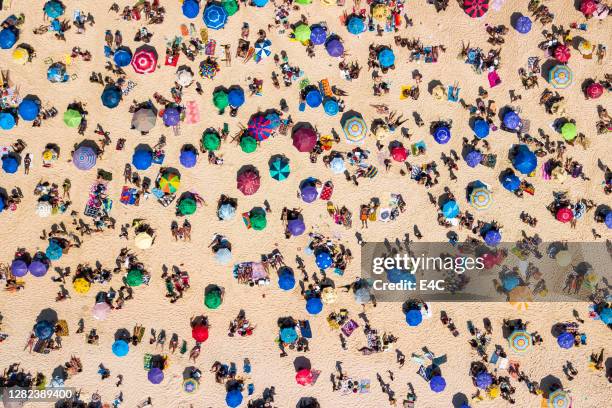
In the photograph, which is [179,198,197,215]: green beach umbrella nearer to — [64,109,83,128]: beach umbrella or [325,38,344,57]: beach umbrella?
[64,109,83,128]: beach umbrella

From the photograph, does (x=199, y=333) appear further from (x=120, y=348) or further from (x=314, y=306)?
(x=314, y=306)

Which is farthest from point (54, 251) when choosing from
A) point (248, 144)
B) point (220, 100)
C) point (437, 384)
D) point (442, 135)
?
point (437, 384)

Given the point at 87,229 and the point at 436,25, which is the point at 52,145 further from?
the point at 436,25

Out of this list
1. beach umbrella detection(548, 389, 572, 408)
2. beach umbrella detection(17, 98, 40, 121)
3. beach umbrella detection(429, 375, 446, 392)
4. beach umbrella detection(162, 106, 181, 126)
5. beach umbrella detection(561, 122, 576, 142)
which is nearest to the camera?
beach umbrella detection(17, 98, 40, 121)

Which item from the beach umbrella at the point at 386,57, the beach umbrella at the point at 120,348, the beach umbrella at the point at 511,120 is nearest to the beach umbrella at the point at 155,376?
the beach umbrella at the point at 120,348

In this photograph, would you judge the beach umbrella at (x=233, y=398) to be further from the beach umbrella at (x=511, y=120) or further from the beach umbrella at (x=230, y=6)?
the beach umbrella at (x=511, y=120)

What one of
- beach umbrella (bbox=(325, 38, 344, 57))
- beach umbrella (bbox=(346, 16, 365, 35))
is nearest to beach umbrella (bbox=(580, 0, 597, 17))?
beach umbrella (bbox=(346, 16, 365, 35))
